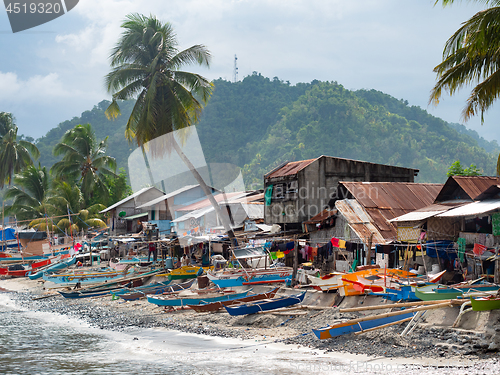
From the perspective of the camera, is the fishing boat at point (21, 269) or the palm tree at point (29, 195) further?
the palm tree at point (29, 195)

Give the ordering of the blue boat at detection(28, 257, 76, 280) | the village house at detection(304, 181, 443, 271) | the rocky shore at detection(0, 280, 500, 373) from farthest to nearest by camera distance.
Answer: the blue boat at detection(28, 257, 76, 280) < the village house at detection(304, 181, 443, 271) < the rocky shore at detection(0, 280, 500, 373)

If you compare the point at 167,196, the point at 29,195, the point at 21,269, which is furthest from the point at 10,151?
the point at 167,196

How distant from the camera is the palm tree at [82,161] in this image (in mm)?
48344

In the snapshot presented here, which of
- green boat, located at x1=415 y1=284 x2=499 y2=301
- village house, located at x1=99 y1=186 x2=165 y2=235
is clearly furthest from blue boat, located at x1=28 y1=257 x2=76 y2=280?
green boat, located at x1=415 y1=284 x2=499 y2=301

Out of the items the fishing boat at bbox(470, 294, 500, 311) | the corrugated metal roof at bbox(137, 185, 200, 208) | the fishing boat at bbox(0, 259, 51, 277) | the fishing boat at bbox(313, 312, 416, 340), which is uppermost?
the corrugated metal roof at bbox(137, 185, 200, 208)

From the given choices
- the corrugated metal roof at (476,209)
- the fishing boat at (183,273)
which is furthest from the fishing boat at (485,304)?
the fishing boat at (183,273)

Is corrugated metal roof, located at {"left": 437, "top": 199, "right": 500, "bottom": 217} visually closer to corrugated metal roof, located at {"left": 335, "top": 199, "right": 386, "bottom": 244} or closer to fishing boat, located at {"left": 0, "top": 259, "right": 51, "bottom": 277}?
corrugated metal roof, located at {"left": 335, "top": 199, "right": 386, "bottom": 244}

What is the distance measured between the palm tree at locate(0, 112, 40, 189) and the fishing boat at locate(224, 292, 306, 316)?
4454cm

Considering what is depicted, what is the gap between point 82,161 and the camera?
4919cm

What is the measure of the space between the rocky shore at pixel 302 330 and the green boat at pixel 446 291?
80 centimetres

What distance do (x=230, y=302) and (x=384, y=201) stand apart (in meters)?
10.7

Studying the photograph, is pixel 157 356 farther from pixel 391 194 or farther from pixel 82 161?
pixel 82 161

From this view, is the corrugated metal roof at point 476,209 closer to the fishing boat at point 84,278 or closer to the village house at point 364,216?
the village house at point 364,216

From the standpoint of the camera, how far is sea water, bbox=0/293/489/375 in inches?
492
